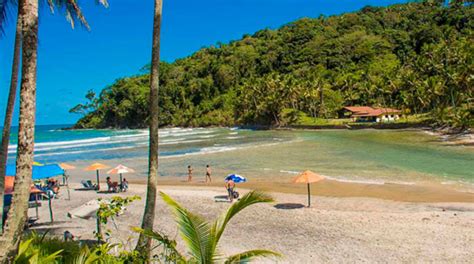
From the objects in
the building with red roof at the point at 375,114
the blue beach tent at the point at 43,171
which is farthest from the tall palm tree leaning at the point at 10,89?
the building with red roof at the point at 375,114

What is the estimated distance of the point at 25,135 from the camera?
4844 millimetres

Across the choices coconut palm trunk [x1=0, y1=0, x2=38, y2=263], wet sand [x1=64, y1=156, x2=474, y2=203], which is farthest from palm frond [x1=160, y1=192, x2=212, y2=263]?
wet sand [x1=64, y1=156, x2=474, y2=203]

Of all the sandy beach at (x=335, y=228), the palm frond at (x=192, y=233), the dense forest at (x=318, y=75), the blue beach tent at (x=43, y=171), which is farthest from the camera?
the dense forest at (x=318, y=75)

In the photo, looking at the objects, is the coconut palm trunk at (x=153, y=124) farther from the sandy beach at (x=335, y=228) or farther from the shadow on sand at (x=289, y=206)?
the shadow on sand at (x=289, y=206)

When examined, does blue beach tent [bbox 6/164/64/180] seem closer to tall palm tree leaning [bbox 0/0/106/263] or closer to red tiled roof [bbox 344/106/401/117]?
tall palm tree leaning [bbox 0/0/106/263]

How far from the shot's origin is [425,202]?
46.0ft

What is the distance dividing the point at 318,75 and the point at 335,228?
9534 cm

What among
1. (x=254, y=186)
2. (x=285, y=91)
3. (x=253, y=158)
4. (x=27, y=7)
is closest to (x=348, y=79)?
(x=285, y=91)

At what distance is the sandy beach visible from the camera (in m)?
8.80

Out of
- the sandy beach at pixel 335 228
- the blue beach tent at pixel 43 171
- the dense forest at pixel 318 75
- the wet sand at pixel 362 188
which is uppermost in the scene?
the dense forest at pixel 318 75

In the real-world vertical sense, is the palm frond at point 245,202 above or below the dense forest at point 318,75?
below

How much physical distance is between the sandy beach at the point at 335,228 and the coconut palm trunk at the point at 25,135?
10.9 feet

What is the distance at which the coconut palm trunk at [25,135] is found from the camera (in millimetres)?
4750

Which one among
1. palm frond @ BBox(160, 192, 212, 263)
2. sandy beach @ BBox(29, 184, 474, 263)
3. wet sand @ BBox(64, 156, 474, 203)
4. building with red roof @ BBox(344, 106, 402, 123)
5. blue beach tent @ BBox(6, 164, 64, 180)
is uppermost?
building with red roof @ BBox(344, 106, 402, 123)
